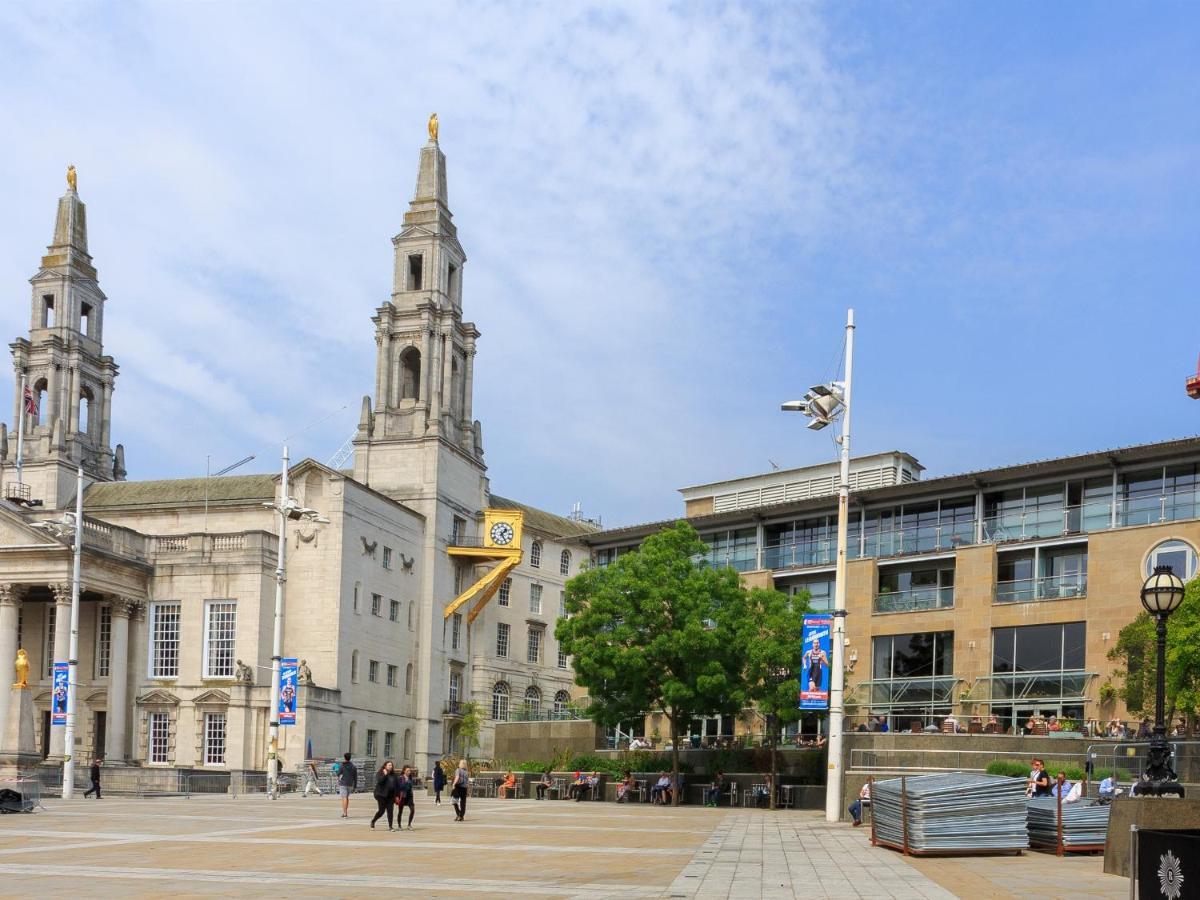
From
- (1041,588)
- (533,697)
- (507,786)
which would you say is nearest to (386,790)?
(507,786)

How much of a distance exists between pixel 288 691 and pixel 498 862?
32968 mm

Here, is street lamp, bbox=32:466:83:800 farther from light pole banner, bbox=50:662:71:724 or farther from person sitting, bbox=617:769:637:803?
person sitting, bbox=617:769:637:803

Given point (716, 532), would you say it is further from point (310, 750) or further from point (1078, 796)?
point (1078, 796)

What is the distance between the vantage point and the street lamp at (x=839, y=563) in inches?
1307

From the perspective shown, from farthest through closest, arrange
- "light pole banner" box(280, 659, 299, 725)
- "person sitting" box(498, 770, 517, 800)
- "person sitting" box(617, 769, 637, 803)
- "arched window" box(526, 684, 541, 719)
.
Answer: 1. "arched window" box(526, 684, 541, 719)
2. "person sitting" box(498, 770, 517, 800)
3. "light pole banner" box(280, 659, 299, 725)
4. "person sitting" box(617, 769, 637, 803)

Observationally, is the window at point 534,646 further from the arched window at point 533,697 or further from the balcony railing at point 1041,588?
the balcony railing at point 1041,588

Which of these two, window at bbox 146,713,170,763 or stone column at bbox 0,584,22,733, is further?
window at bbox 146,713,170,763

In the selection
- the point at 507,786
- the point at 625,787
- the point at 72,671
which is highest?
the point at 72,671

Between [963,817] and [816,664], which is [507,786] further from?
[963,817]

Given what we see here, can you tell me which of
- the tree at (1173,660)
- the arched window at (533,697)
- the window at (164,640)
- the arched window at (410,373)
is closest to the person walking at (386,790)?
the tree at (1173,660)

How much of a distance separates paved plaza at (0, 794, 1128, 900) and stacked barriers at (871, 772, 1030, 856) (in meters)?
0.43

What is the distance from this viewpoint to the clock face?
85438 millimetres

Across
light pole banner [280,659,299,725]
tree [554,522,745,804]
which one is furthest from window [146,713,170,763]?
tree [554,522,745,804]

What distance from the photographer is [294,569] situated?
74562mm
